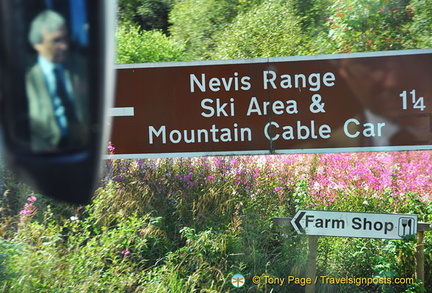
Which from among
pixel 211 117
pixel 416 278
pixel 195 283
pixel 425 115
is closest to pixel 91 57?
pixel 211 117

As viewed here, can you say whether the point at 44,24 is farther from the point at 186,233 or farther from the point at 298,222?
the point at 186,233

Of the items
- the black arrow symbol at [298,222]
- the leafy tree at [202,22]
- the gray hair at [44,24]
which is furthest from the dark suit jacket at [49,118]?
the leafy tree at [202,22]

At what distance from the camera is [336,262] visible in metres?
5.83

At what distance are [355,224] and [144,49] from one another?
8.52m

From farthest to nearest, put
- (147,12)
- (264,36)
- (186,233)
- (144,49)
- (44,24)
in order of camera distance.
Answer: (147,12), (144,49), (264,36), (186,233), (44,24)

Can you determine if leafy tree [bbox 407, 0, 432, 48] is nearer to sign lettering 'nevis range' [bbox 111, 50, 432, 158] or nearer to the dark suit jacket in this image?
sign lettering 'nevis range' [bbox 111, 50, 432, 158]

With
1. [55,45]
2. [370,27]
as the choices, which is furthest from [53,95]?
[370,27]

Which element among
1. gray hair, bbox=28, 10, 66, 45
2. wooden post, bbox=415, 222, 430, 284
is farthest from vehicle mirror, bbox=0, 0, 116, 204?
wooden post, bbox=415, 222, 430, 284

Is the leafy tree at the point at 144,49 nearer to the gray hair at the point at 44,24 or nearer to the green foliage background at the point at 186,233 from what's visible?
the green foliage background at the point at 186,233

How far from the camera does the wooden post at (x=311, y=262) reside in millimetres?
5277

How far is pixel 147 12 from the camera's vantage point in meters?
18.1

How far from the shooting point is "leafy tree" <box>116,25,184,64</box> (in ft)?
40.7

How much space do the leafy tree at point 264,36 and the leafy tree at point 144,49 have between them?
1.41m

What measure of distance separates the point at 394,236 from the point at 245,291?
1.39m
